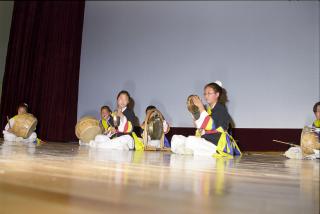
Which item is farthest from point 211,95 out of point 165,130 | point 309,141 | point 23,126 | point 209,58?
point 23,126

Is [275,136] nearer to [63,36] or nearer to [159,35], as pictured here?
[159,35]

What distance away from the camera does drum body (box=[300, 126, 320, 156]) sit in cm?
270

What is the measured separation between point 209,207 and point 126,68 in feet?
15.6

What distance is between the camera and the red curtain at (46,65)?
5637 mm

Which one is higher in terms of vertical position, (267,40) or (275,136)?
(267,40)

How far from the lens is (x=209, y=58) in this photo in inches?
175

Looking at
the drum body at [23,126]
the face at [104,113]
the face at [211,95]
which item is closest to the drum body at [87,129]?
the face at [104,113]

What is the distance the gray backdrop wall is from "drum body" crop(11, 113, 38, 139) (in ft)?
3.66

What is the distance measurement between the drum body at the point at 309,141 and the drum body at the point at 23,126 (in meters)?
3.46

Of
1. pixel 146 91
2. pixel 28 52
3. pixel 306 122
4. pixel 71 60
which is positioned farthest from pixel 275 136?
pixel 28 52

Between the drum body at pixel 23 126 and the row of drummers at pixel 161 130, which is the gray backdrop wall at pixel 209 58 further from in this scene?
the drum body at pixel 23 126

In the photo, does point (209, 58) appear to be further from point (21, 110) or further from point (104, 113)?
point (21, 110)

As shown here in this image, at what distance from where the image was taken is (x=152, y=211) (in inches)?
17.4

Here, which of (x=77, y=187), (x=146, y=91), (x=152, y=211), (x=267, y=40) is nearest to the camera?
(x=152, y=211)
